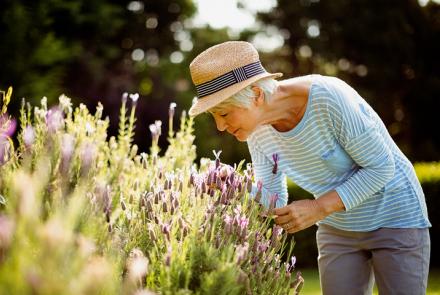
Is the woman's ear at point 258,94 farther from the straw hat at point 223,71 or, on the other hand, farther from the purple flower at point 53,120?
the purple flower at point 53,120

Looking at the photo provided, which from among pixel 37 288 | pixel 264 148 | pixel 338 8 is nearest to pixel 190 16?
pixel 338 8

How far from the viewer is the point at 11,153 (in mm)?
2799

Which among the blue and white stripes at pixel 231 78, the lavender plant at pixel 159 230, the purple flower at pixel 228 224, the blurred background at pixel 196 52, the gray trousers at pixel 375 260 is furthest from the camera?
the blurred background at pixel 196 52

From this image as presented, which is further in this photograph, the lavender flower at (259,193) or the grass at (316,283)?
the grass at (316,283)

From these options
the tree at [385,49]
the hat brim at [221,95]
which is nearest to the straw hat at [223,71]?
the hat brim at [221,95]

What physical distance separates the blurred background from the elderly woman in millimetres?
11353

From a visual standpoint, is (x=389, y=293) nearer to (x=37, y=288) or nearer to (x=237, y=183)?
(x=237, y=183)

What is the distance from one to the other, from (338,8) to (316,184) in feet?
70.0

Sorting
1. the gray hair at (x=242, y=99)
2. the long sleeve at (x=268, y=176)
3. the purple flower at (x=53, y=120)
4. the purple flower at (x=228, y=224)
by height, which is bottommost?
the purple flower at (x=228, y=224)

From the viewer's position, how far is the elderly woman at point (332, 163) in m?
2.61

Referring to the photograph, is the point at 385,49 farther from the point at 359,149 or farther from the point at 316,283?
the point at 359,149

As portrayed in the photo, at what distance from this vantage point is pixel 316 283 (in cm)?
670

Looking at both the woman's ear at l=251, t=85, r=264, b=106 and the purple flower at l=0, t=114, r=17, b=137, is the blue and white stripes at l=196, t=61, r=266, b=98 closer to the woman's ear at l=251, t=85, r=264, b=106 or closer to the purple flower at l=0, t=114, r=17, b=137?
the woman's ear at l=251, t=85, r=264, b=106

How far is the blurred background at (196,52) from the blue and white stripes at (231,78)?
1142 cm
